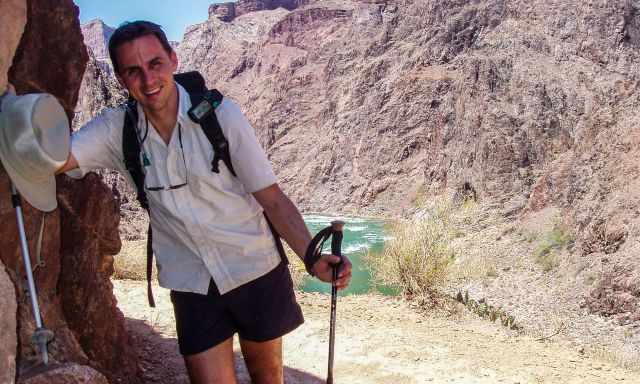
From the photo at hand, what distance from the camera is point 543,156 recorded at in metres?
54.9

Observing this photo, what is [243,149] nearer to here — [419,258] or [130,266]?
[130,266]

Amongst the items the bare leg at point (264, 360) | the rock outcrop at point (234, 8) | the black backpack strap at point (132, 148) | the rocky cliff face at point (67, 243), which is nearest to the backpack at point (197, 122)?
the black backpack strap at point (132, 148)

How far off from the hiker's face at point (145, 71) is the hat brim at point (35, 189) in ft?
1.42

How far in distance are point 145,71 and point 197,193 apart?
0.49m

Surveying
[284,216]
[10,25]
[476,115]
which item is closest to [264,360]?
[284,216]

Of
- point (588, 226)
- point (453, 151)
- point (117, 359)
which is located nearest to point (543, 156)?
point (453, 151)

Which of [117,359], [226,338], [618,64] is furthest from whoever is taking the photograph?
[618,64]

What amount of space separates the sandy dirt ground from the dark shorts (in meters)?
2.69

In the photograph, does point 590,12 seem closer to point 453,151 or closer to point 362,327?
point 453,151

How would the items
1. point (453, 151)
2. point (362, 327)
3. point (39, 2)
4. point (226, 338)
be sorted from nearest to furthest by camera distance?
point (226, 338) < point (39, 2) < point (362, 327) < point (453, 151)


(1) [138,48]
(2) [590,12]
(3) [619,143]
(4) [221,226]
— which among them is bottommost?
(3) [619,143]

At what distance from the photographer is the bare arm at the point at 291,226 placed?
8.32 feet

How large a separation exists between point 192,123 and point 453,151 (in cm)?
6768

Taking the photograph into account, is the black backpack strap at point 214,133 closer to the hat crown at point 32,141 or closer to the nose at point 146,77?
the nose at point 146,77
